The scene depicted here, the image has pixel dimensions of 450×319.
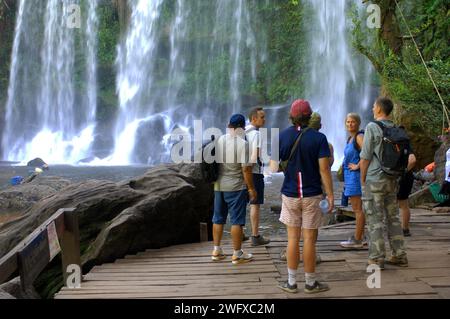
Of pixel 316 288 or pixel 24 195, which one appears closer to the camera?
pixel 316 288

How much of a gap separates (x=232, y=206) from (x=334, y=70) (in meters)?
24.1

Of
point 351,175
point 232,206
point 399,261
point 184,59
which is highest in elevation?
point 184,59

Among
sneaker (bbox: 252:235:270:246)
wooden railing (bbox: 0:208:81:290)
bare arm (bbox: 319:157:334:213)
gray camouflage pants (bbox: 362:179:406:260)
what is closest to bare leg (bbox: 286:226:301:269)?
bare arm (bbox: 319:157:334:213)

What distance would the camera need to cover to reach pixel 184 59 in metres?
32.5

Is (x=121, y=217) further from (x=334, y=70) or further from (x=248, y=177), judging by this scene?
(x=334, y=70)

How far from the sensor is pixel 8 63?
113 feet

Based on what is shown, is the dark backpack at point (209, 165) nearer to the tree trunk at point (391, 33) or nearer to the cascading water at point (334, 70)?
the tree trunk at point (391, 33)

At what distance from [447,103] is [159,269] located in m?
7.03

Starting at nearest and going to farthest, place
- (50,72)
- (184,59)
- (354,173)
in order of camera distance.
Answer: (354,173) → (184,59) → (50,72)

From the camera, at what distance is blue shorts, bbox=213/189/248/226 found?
5.22 m

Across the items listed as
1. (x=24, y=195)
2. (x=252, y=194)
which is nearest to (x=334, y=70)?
(x=24, y=195)

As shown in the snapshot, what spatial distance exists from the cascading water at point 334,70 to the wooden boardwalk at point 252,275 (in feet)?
64.4

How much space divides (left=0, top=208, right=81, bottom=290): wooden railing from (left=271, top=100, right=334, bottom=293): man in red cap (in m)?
2.08

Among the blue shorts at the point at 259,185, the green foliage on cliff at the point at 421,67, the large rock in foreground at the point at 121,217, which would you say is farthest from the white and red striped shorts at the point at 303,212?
the green foliage on cliff at the point at 421,67
